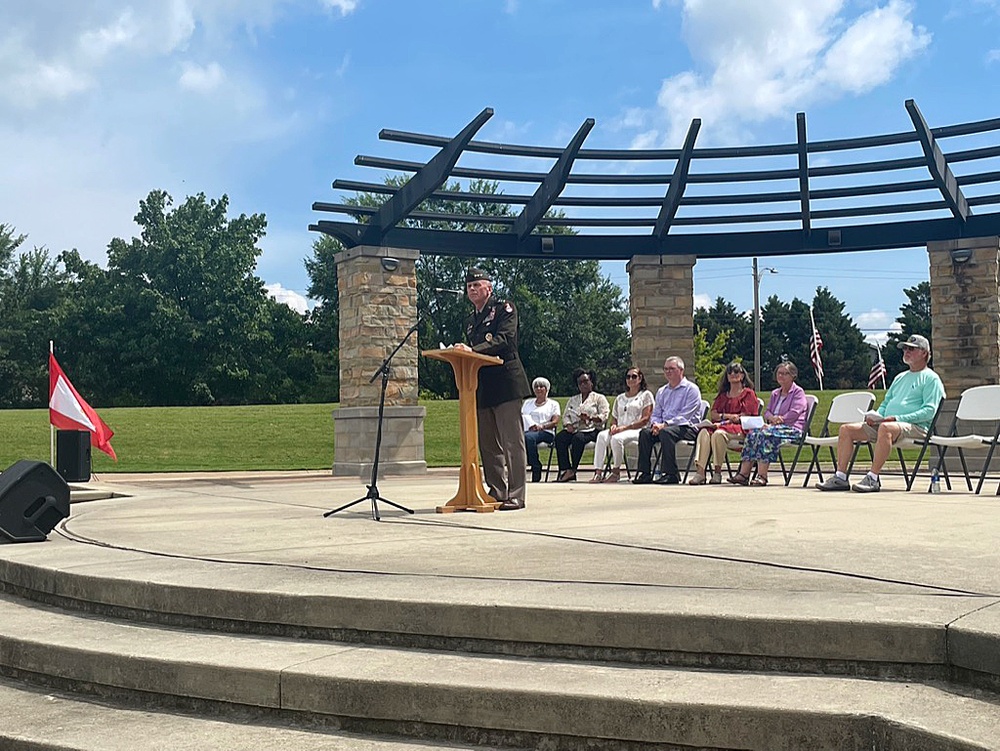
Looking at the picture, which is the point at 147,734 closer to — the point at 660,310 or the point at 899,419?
the point at 899,419

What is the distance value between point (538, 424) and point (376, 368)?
2801mm

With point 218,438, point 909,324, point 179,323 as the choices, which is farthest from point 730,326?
point 218,438

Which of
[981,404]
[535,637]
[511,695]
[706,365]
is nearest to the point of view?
[511,695]

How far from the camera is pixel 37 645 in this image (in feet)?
13.1

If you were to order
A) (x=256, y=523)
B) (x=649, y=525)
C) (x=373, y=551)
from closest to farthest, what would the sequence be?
(x=373, y=551)
(x=649, y=525)
(x=256, y=523)

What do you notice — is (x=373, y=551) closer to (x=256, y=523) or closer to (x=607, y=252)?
(x=256, y=523)

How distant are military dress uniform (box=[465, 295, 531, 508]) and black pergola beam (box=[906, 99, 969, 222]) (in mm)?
7778

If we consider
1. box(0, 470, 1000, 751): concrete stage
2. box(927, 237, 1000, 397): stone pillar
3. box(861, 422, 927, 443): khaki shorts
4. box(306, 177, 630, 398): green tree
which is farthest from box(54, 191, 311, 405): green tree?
box(0, 470, 1000, 751): concrete stage

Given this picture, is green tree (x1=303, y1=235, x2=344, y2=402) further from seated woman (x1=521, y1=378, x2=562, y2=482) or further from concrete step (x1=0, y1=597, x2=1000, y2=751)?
concrete step (x1=0, y1=597, x2=1000, y2=751)

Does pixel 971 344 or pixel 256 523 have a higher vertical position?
pixel 971 344

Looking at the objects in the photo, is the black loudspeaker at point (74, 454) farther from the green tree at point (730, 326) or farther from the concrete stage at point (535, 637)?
the green tree at point (730, 326)

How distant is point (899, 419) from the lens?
30.1ft

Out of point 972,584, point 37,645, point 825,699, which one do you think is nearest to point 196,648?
point 37,645

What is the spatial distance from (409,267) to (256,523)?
8.05 metres
